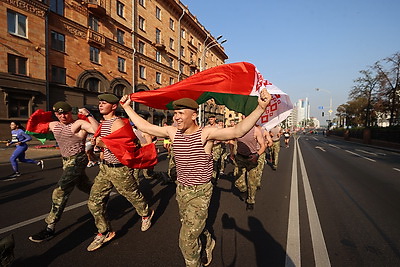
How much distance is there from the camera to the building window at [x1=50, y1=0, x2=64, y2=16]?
54.3 ft

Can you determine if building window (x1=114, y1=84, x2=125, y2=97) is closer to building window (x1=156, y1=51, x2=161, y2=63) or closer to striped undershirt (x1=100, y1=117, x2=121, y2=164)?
building window (x1=156, y1=51, x2=161, y2=63)

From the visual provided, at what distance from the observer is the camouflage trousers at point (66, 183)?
300 cm

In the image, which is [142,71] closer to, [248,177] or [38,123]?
[38,123]

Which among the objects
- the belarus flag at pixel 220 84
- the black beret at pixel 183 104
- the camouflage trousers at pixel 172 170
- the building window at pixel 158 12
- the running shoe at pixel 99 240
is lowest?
the running shoe at pixel 99 240

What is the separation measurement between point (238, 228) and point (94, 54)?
21684 millimetres

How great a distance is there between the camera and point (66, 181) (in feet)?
10.1

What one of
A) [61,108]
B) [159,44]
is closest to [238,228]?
[61,108]

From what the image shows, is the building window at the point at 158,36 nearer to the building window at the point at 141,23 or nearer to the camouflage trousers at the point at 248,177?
the building window at the point at 141,23

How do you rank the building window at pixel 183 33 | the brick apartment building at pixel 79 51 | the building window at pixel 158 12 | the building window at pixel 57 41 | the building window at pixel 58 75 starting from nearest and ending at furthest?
the brick apartment building at pixel 79 51 → the building window at pixel 57 41 → the building window at pixel 58 75 → the building window at pixel 158 12 → the building window at pixel 183 33

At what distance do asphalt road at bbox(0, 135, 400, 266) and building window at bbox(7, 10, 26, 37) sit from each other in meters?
14.3

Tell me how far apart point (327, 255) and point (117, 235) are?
291cm

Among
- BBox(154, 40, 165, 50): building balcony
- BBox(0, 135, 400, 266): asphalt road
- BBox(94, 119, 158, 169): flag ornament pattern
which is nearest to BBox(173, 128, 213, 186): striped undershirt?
BBox(94, 119, 158, 169): flag ornament pattern

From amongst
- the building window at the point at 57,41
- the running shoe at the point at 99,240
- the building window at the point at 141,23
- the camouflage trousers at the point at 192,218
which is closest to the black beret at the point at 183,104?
the camouflage trousers at the point at 192,218

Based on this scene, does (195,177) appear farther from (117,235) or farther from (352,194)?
(352,194)
